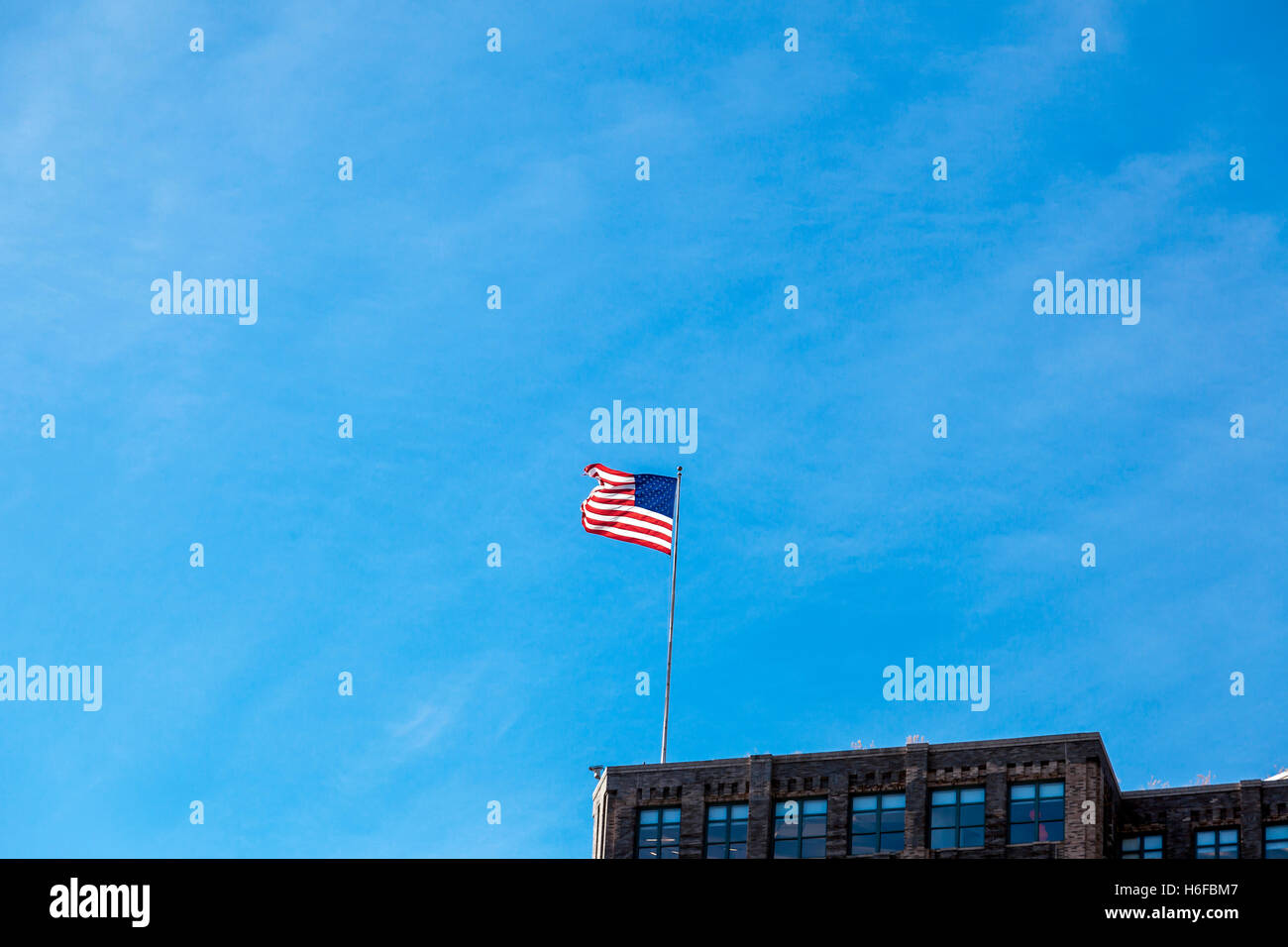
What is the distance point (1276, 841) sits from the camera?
58.4 meters

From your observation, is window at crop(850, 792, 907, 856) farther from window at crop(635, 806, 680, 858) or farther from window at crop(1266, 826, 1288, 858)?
window at crop(1266, 826, 1288, 858)

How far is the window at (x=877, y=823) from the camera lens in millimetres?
59062

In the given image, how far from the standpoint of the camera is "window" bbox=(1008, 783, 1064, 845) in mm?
57062

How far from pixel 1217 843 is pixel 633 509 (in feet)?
74.0

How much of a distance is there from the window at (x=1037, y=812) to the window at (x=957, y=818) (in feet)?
3.62

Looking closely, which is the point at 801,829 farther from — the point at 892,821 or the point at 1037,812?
the point at 1037,812

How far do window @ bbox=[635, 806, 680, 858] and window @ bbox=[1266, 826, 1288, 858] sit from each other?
773 inches

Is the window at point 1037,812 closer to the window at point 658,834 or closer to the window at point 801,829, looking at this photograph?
the window at point 801,829

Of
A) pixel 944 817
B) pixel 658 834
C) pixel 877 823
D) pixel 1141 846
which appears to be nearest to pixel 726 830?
pixel 658 834
